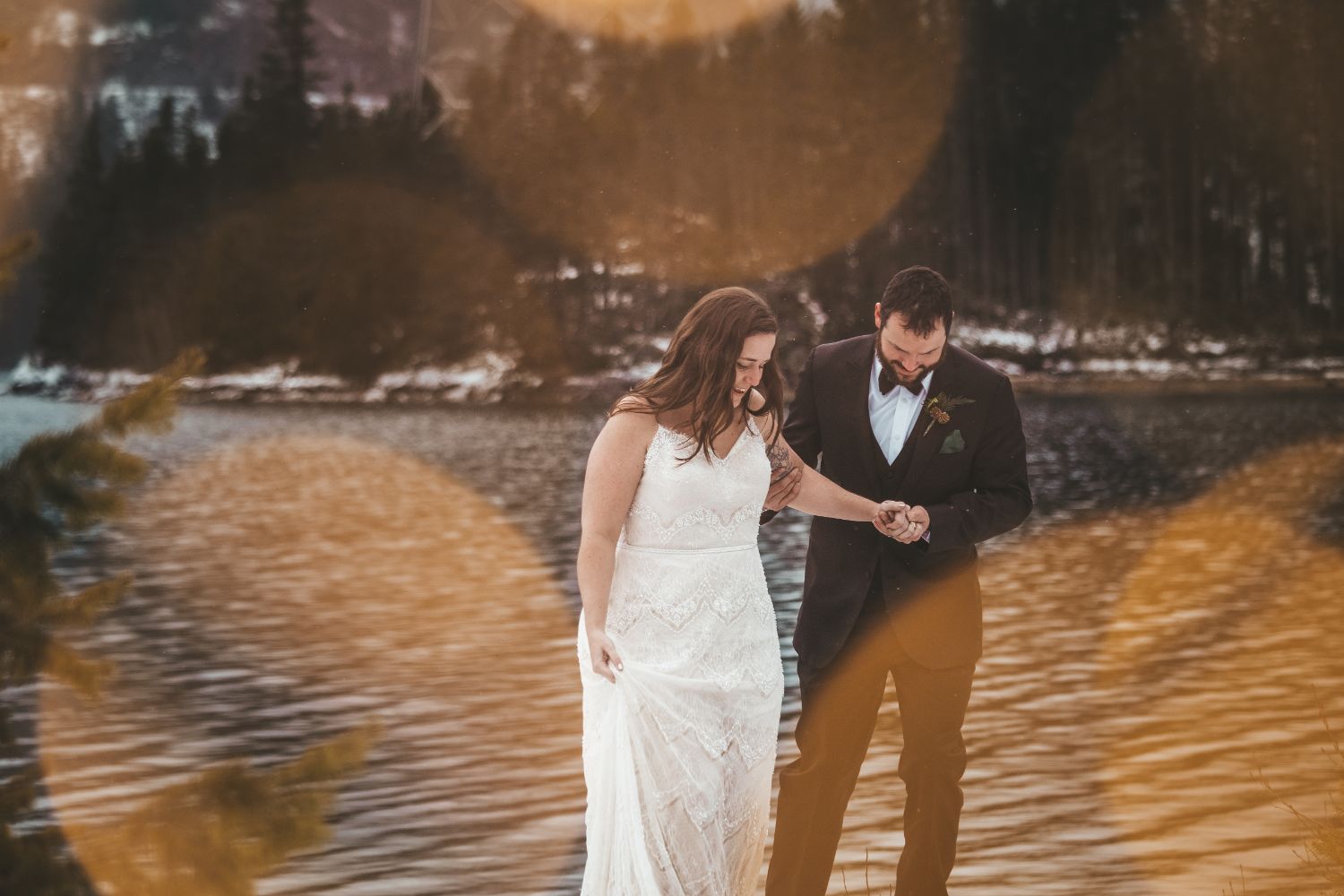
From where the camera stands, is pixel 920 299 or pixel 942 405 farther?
pixel 942 405

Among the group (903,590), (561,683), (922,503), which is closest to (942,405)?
(922,503)

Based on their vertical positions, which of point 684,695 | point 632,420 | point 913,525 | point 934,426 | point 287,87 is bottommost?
point 684,695

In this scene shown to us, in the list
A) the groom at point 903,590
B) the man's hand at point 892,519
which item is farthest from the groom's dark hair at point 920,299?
the man's hand at point 892,519

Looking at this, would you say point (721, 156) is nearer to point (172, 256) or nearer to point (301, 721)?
point (172, 256)

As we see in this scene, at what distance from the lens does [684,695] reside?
485 centimetres

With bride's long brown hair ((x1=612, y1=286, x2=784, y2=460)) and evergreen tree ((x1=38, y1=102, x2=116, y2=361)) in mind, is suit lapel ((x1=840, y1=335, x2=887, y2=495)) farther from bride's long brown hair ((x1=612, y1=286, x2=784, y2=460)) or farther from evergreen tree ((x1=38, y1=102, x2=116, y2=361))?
evergreen tree ((x1=38, y1=102, x2=116, y2=361))

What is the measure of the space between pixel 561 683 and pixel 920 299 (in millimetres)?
7714

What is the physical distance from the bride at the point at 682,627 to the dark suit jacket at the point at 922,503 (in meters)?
0.40

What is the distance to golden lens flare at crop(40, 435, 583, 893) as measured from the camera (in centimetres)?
783

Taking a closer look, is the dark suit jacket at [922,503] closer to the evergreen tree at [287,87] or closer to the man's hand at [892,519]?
the man's hand at [892,519]

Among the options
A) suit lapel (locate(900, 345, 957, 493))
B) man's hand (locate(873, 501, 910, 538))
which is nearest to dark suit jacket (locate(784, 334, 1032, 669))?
suit lapel (locate(900, 345, 957, 493))

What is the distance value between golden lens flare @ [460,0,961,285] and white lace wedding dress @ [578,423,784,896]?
77.9m

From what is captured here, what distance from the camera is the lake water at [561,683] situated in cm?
736

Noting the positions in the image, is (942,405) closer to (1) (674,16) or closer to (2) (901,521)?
(2) (901,521)
